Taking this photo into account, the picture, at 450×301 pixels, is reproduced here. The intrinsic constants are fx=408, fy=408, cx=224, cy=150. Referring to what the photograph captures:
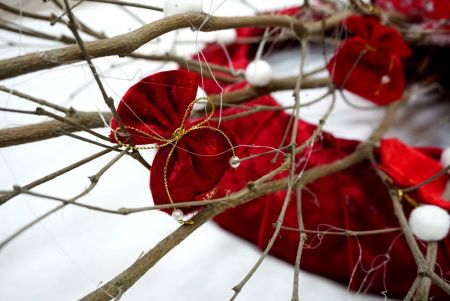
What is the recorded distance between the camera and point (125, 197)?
52cm

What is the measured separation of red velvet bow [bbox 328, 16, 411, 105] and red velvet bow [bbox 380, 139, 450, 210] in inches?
3.1

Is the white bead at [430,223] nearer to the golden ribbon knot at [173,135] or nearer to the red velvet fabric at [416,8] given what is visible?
the golden ribbon knot at [173,135]

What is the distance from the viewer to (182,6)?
0.32 m

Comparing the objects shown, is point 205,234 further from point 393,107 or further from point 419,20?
point 419,20

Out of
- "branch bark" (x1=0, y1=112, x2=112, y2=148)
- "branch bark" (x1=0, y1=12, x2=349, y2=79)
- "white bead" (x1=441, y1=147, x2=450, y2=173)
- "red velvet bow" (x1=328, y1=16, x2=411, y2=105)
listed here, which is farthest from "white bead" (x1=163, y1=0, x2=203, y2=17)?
"white bead" (x1=441, y1=147, x2=450, y2=173)

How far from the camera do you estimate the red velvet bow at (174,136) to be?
294 mm

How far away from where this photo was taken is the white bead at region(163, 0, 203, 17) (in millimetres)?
318

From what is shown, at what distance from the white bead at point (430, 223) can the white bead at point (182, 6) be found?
291 mm

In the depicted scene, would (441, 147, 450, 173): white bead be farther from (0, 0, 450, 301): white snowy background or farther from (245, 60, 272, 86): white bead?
(245, 60, 272, 86): white bead

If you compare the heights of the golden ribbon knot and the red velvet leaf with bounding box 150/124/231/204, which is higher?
the golden ribbon knot

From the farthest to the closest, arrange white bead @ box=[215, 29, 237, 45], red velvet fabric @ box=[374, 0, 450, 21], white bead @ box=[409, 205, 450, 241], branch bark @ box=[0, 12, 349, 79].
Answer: white bead @ box=[215, 29, 237, 45] → red velvet fabric @ box=[374, 0, 450, 21] → white bead @ box=[409, 205, 450, 241] → branch bark @ box=[0, 12, 349, 79]

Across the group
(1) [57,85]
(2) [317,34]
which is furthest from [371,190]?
(1) [57,85]

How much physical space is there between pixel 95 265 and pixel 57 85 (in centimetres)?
37

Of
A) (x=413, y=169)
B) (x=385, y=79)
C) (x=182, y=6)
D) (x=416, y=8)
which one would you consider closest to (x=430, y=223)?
(x=413, y=169)
